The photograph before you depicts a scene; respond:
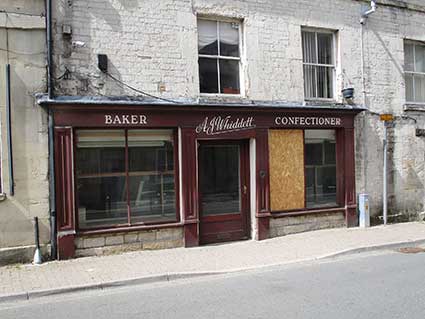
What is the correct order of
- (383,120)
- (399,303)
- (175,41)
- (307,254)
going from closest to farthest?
(399,303), (307,254), (175,41), (383,120)

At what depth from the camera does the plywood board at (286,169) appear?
10500 millimetres

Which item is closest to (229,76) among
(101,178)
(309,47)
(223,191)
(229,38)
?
(229,38)

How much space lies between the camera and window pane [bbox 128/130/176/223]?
9.27m

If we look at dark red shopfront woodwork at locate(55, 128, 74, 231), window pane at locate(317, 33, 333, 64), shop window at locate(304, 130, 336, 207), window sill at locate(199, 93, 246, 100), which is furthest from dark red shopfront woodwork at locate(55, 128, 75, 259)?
window pane at locate(317, 33, 333, 64)

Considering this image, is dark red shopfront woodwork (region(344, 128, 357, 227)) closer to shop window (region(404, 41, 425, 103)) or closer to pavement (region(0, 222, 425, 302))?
pavement (region(0, 222, 425, 302))

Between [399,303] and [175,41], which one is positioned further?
[175,41]

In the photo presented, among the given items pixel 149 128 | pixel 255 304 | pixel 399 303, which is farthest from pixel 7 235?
pixel 399 303

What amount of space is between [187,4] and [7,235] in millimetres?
5920

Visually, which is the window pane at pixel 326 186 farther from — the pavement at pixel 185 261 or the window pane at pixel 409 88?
the window pane at pixel 409 88

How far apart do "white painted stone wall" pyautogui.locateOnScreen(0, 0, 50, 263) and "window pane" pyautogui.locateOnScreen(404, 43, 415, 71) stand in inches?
389

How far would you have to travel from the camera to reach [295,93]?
10.8 m

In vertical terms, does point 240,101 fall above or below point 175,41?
below

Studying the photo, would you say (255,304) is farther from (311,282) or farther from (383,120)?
(383,120)

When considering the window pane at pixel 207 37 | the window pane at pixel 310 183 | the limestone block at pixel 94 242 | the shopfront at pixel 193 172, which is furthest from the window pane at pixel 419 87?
the limestone block at pixel 94 242
